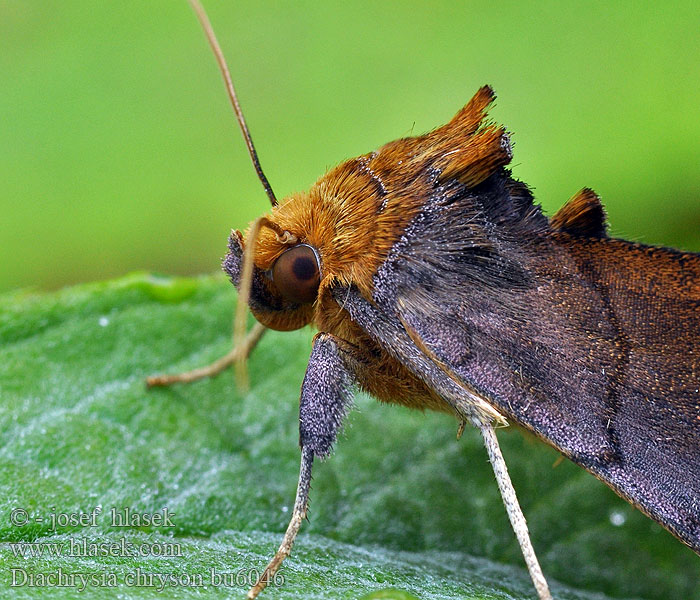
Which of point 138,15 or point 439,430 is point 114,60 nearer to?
point 138,15

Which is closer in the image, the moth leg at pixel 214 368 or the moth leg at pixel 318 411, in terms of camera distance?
the moth leg at pixel 318 411

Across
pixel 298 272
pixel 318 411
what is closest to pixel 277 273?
pixel 298 272

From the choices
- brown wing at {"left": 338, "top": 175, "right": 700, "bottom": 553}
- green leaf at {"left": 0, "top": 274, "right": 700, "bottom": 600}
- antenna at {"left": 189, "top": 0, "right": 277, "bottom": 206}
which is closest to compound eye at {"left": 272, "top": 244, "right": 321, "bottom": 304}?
brown wing at {"left": 338, "top": 175, "right": 700, "bottom": 553}

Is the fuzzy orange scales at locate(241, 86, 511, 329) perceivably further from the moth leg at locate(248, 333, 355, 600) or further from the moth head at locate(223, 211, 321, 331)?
the moth leg at locate(248, 333, 355, 600)

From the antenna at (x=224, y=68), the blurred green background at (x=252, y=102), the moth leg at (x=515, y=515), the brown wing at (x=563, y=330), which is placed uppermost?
the blurred green background at (x=252, y=102)

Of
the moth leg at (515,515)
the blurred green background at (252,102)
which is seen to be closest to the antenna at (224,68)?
the blurred green background at (252,102)

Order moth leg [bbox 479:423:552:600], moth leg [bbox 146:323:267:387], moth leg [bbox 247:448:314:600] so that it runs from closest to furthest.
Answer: moth leg [bbox 247:448:314:600], moth leg [bbox 479:423:552:600], moth leg [bbox 146:323:267:387]

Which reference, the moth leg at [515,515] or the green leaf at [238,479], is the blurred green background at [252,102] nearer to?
the green leaf at [238,479]
